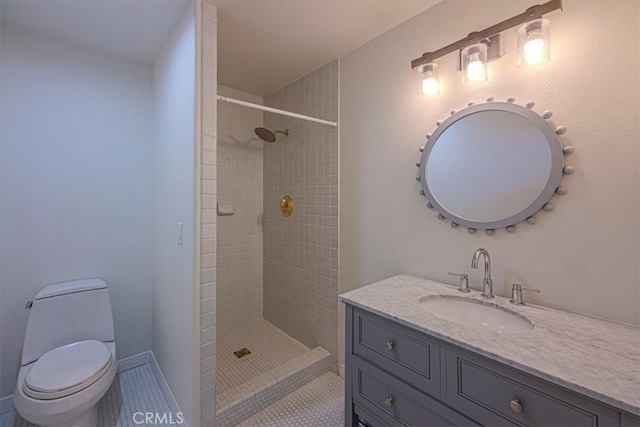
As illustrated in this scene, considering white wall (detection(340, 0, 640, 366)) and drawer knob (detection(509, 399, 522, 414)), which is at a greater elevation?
white wall (detection(340, 0, 640, 366))

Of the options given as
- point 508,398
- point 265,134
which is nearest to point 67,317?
point 265,134

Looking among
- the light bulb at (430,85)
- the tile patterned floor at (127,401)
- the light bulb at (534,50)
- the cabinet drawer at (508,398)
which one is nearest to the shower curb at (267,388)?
the tile patterned floor at (127,401)

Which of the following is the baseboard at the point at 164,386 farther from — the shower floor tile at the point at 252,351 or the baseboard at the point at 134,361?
the shower floor tile at the point at 252,351

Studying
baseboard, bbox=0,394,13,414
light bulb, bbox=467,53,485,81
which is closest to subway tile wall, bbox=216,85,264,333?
baseboard, bbox=0,394,13,414

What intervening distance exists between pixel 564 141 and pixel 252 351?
2.50 meters

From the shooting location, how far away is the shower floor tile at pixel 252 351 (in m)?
2.06

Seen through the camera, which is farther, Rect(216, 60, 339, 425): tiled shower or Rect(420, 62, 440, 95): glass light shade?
Rect(216, 60, 339, 425): tiled shower

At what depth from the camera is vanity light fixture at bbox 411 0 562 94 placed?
3.53 feet

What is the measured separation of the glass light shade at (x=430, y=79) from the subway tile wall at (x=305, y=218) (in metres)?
0.74

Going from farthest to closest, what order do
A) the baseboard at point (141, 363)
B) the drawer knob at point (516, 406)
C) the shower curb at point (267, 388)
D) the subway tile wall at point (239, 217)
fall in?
the subway tile wall at point (239, 217)
the baseboard at point (141, 363)
the shower curb at point (267, 388)
the drawer knob at point (516, 406)

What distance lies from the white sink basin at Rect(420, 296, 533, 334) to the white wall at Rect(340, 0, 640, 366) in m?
0.14

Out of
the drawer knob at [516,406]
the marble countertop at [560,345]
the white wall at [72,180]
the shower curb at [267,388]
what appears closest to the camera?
the marble countertop at [560,345]

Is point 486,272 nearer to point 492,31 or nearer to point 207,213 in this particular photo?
point 492,31

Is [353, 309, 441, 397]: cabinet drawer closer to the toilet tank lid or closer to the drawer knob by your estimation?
the drawer knob
